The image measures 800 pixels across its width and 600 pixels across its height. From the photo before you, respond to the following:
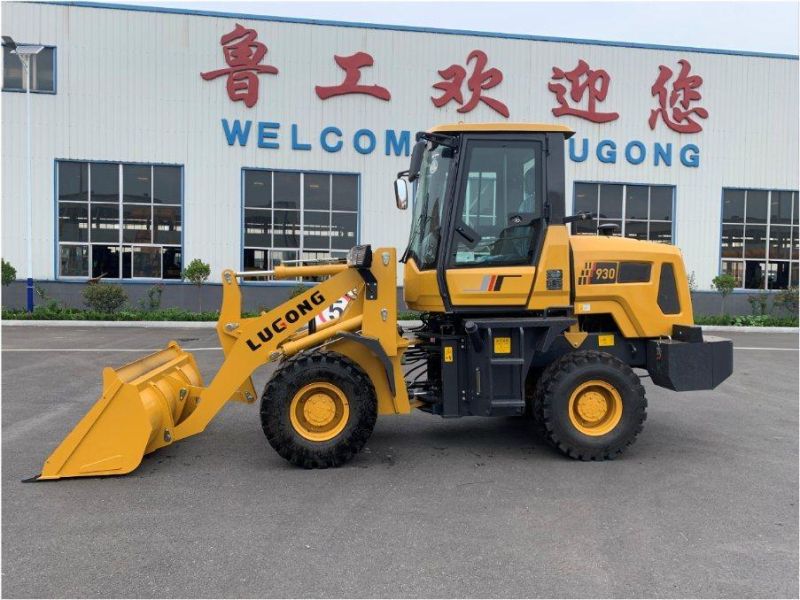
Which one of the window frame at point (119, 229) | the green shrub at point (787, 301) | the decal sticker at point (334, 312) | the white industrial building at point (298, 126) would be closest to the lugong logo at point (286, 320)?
the decal sticker at point (334, 312)

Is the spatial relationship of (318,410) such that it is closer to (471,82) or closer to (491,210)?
(491,210)

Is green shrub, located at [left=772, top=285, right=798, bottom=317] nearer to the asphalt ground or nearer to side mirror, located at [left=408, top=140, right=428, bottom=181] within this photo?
the asphalt ground

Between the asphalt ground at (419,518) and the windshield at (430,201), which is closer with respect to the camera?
the asphalt ground at (419,518)

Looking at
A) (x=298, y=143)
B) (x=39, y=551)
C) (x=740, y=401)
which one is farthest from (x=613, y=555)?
(x=298, y=143)

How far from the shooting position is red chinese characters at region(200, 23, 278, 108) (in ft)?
58.6

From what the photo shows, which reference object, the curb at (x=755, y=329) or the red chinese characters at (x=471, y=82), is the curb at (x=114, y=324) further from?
the curb at (x=755, y=329)

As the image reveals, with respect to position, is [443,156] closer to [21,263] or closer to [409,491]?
[409,491]

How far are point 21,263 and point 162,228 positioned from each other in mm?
4066

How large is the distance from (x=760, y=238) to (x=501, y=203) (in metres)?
19.2

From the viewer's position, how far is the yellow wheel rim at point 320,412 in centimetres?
496

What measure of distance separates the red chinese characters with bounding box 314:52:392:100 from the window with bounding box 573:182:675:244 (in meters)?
7.61

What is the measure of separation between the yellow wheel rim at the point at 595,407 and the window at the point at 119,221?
50.7 feet

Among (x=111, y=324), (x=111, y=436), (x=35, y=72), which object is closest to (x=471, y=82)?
(x=111, y=324)

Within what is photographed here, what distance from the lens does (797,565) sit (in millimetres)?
3406
